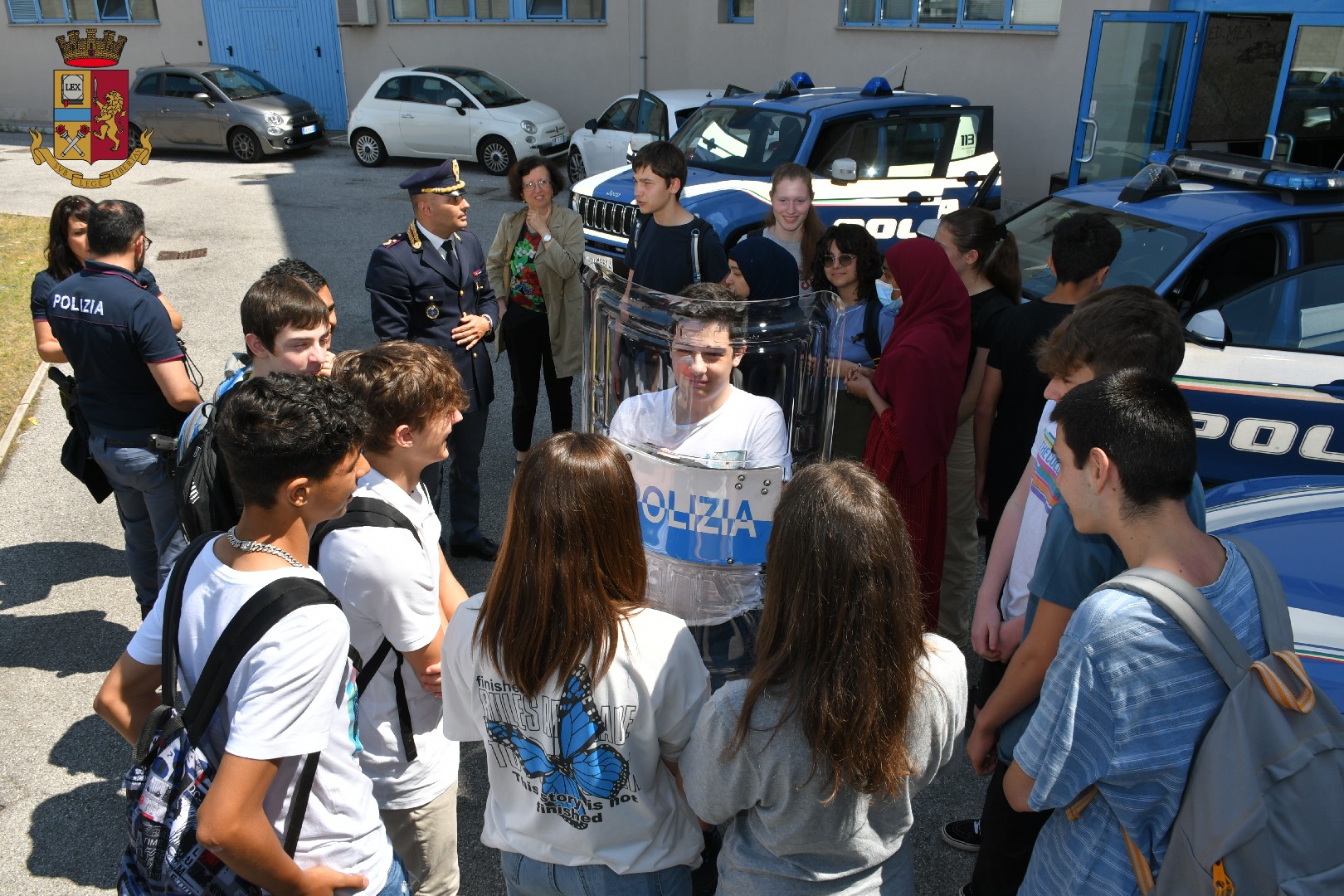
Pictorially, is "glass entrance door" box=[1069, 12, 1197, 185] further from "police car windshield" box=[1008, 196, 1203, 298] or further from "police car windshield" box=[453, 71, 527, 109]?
"police car windshield" box=[453, 71, 527, 109]

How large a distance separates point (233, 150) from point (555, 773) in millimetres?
17989

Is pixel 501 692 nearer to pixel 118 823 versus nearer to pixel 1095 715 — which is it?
pixel 1095 715

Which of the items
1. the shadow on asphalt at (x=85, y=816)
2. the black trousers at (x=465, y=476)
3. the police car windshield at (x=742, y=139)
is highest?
the police car windshield at (x=742, y=139)

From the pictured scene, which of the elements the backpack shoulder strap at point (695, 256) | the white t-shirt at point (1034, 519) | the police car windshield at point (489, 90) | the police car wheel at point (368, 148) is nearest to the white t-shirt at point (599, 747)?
the white t-shirt at point (1034, 519)

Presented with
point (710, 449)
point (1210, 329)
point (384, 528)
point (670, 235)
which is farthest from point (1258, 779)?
point (670, 235)

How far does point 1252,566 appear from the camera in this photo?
1839 mm

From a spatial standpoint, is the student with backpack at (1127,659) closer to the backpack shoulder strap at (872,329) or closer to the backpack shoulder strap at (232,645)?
the backpack shoulder strap at (232,645)

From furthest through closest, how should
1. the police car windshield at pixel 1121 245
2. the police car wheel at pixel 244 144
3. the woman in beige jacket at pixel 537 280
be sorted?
the police car wheel at pixel 244 144, the woman in beige jacket at pixel 537 280, the police car windshield at pixel 1121 245

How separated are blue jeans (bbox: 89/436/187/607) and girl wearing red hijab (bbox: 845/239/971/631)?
2.70 m

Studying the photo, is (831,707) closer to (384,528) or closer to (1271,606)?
(1271,606)

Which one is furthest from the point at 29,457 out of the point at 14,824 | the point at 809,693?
the point at 809,693

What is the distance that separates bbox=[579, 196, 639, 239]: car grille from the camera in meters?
8.48

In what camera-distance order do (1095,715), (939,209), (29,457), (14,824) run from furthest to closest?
(939,209) → (29,457) → (14,824) → (1095,715)

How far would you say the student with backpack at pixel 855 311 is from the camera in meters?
3.91
